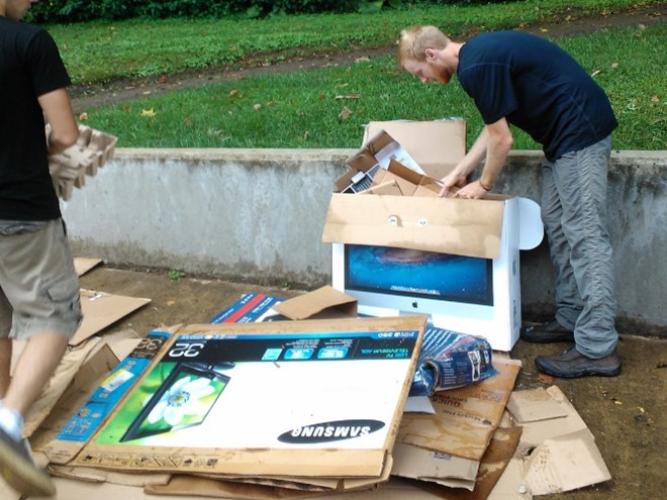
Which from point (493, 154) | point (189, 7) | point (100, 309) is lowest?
point (100, 309)

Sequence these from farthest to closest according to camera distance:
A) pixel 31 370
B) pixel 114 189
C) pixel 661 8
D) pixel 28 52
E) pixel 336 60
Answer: pixel 661 8 → pixel 336 60 → pixel 114 189 → pixel 31 370 → pixel 28 52

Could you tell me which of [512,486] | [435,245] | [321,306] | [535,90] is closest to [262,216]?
[321,306]

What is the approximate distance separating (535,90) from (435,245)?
82 centimetres

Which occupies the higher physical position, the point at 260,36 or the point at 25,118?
the point at 25,118

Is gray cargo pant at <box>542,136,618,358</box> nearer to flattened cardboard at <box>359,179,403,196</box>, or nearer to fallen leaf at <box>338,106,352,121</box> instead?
flattened cardboard at <box>359,179,403,196</box>

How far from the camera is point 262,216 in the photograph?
4.50 metres

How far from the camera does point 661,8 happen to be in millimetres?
9992

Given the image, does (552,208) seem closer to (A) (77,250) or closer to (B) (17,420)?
A: (B) (17,420)

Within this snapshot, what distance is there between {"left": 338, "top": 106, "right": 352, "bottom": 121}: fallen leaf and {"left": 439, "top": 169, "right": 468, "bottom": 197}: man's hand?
2.07 metres

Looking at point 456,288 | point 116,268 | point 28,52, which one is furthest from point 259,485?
point 116,268

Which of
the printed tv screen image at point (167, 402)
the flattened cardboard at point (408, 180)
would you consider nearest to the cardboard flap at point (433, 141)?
the flattened cardboard at point (408, 180)

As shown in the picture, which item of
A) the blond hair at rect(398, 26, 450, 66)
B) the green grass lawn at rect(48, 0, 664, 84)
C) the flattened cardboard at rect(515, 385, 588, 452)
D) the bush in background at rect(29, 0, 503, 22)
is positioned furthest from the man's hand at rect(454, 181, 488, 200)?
the bush in background at rect(29, 0, 503, 22)

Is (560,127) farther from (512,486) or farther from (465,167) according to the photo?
(512,486)

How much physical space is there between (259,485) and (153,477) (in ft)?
1.28
